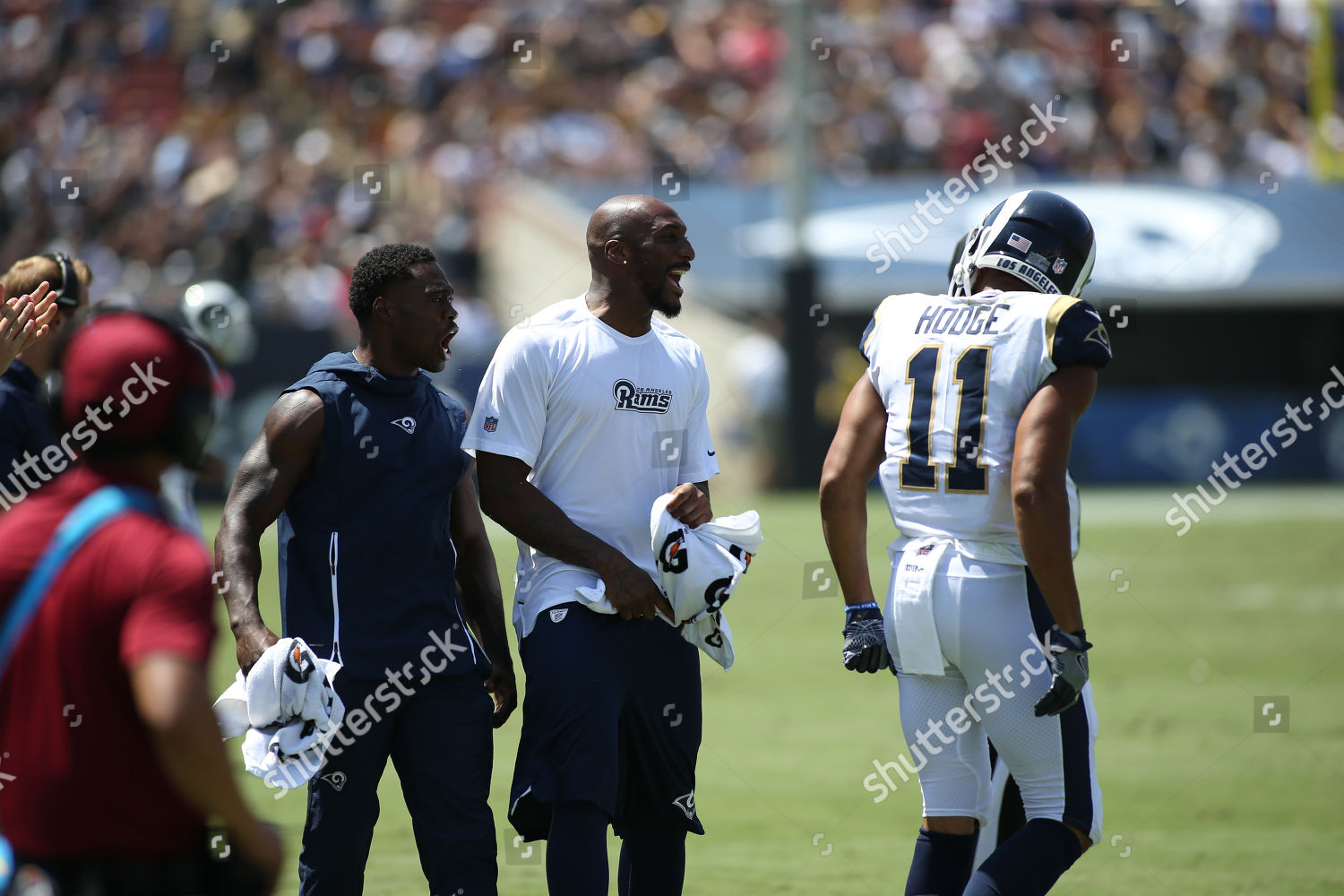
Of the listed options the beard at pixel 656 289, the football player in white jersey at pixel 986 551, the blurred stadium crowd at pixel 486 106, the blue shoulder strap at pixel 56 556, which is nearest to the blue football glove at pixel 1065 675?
the football player in white jersey at pixel 986 551

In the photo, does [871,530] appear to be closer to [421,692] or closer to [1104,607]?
[1104,607]

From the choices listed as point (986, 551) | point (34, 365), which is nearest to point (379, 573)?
point (986, 551)

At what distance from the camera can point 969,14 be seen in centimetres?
2866

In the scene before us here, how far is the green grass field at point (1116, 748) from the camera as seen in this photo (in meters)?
6.30

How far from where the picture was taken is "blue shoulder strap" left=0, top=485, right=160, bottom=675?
2707mm

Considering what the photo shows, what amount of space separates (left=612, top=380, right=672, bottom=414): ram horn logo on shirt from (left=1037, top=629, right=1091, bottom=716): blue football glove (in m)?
1.35

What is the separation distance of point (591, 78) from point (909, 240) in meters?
6.49

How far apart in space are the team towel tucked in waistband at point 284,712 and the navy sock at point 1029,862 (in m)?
1.75

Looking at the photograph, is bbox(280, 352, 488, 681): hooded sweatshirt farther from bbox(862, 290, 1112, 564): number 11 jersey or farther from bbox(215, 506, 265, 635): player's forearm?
bbox(862, 290, 1112, 564): number 11 jersey

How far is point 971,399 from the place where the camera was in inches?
169

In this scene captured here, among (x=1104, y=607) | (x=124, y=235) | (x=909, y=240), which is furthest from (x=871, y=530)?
(x=124, y=235)

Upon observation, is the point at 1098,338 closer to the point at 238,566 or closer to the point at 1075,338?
the point at 1075,338

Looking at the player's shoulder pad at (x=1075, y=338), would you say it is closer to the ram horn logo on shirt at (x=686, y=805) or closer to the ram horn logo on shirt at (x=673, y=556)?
the ram horn logo on shirt at (x=673, y=556)

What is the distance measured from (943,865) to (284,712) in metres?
1.81
